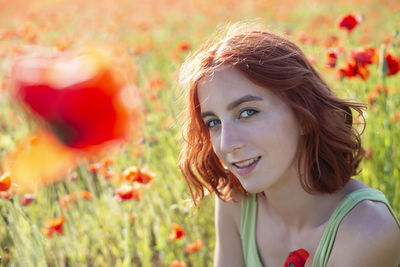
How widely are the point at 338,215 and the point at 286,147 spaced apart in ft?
0.72

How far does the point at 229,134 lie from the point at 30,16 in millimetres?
3058

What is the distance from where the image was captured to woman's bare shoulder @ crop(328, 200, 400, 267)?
3.74 feet

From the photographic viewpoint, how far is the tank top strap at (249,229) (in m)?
1.50

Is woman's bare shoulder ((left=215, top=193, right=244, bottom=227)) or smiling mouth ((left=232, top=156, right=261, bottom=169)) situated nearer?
smiling mouth ((left=232, top=156, right=261, bottom=169))

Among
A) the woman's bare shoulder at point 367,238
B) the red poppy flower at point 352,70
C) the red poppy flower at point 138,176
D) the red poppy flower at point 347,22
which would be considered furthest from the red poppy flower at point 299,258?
the red poppy flower at point 347,22

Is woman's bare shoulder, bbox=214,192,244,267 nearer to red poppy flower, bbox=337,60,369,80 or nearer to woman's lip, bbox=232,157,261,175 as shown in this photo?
woman's lip, bbox=232,157,261,175

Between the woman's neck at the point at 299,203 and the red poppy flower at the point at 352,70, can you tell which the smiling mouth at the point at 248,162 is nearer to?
the woman's neck at the point at 299,203

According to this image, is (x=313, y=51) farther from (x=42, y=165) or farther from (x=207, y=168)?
(x=42, y=165)

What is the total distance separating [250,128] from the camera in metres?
1.19

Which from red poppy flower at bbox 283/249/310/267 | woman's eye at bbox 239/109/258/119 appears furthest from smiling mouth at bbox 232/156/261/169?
red poppy flower at bbox 283/249/310/267

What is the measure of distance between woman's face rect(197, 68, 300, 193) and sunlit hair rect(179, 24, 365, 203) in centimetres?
3

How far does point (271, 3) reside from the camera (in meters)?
6.33

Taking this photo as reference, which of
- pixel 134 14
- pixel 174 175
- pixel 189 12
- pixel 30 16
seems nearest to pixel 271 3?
pixel 189 12

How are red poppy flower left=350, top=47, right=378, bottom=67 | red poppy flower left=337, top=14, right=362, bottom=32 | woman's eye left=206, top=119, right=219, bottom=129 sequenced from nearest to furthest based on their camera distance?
woman's eye left=206, top=119, right=219, bottom=129 → red poppy flower left=350, top=47, right=378, bottom=67 → red poppy flower left=337, top=14, right=362, bottom=32
